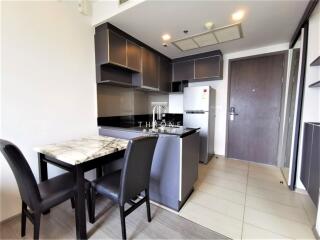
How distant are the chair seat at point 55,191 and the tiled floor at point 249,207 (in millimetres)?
1173

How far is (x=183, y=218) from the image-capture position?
5.47 ft

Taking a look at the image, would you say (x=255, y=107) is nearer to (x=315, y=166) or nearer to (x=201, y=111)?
(x=201, y=111)

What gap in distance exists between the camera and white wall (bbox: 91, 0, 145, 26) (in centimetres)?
184

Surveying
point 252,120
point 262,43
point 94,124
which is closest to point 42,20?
point 94,124

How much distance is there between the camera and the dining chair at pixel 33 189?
3.55ft

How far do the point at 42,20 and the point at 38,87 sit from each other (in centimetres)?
74

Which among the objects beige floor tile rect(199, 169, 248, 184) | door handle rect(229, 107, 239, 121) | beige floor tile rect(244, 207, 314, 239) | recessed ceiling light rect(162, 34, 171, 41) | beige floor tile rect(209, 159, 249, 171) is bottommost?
beige floor tile rect(244, 207, 314, 239)

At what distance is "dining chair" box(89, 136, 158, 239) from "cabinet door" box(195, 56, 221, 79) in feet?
7.69

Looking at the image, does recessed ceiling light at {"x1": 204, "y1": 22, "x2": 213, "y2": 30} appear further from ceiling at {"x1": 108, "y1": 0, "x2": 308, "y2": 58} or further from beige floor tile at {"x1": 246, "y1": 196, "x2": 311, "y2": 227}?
beige floor tile at {"x1": 246, "y1": 196, "x2": 311, "y2": 227}

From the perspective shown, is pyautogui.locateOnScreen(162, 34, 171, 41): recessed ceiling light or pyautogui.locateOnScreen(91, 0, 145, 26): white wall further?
pyautogui.locateOnScreen(162, 34, 171, 41): recessed ceiling light

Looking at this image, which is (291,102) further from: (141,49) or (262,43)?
(141,49)

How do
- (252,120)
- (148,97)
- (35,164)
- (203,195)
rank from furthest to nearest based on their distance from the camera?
(148,97)
(252,120)
(203,195)
(35,164)

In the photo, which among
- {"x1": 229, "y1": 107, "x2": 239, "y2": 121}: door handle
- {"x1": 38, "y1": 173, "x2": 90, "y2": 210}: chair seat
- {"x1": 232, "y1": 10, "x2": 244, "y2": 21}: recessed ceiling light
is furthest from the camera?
{"x1": 229, "y1": 107, "x2": 239, "y2": 121}: door handle

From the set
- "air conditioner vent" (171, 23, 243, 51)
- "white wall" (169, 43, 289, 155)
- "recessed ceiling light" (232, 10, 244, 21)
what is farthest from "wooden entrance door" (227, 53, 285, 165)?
"recessed ceiling light" (232, 10, 244, 21)
